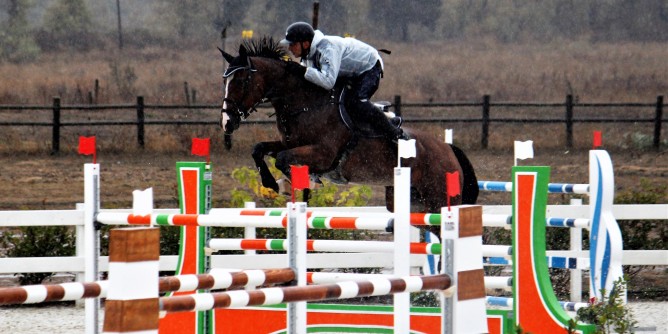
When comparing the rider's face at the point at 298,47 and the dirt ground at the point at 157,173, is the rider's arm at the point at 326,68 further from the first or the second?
the dirt ground at the point at 157,173

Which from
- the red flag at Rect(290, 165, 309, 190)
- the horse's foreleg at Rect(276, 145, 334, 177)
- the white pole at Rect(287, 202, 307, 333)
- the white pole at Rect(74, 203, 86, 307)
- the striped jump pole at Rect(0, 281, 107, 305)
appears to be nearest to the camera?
the striped jump pole at Rect(0, 281, 107, 305)

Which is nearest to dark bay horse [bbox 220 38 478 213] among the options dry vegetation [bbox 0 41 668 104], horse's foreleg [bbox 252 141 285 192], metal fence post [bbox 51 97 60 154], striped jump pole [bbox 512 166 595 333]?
horse's foreleg [bbox 252 141 285 192]

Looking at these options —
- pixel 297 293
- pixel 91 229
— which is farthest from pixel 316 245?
pixel 297 293

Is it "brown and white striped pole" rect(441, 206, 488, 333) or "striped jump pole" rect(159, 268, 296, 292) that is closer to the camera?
"striped jump pole" rect(159, 268, 296, 292)

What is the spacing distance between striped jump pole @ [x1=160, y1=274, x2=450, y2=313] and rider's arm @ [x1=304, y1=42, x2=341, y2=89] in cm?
333

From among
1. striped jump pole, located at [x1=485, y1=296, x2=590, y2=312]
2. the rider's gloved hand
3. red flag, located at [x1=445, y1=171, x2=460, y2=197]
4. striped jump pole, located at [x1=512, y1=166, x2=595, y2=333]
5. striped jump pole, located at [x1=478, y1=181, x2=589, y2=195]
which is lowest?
striped jump pole, located at [x1=485, y1=296, x2=590, y2=312]

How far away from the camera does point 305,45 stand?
7125 millimetres

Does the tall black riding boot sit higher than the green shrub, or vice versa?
the tall black riding boot

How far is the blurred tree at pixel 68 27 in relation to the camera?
31.7 m

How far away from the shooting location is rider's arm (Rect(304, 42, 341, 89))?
22.9 feet

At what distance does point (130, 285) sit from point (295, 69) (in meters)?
4.30

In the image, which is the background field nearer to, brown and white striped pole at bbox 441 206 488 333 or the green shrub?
the green shrub

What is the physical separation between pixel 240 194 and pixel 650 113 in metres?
16.8

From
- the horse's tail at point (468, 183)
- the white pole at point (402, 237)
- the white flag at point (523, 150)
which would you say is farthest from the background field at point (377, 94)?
the white pole at point (402, 237)
